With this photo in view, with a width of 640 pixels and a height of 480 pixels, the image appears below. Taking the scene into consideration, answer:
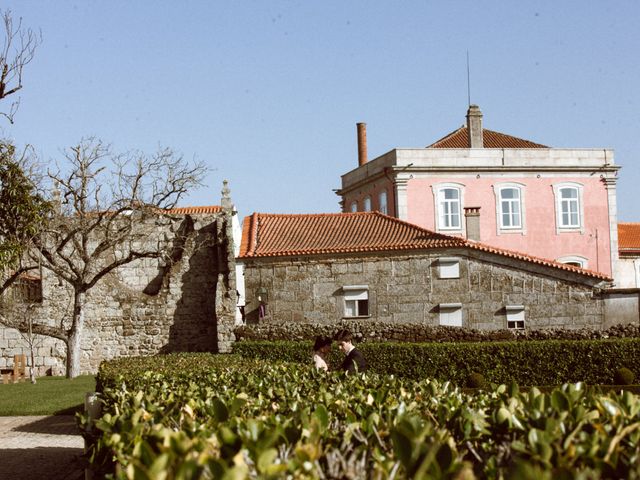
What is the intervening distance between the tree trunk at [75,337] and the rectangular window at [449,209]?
18.2m

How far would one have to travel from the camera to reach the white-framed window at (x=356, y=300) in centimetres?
2736

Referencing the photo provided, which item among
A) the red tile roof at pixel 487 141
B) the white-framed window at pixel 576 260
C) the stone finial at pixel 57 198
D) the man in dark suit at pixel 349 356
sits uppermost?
the red tile roof at pixel 487 141

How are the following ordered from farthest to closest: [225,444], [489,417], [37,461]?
[37,461] < [489,417] < [225,444]

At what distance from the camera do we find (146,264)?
3014 centimetres

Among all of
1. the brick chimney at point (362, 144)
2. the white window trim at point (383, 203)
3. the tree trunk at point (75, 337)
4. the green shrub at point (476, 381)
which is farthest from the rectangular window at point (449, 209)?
the green shrub at point (476, 381)

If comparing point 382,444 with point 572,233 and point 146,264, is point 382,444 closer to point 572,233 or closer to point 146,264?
point 146,264

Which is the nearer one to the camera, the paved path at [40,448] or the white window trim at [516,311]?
the paved path at [40,448]

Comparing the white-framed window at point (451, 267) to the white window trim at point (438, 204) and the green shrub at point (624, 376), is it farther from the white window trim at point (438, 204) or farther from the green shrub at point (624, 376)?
the white window trim at point (438, 204)

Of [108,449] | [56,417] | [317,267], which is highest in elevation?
[317,267]

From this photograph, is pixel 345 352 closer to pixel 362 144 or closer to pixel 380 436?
pixel 380 436

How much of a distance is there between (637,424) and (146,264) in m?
27.1

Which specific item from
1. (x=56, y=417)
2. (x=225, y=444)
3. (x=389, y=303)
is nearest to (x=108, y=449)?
(x=225, y=444)

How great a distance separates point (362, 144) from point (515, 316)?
21686mm

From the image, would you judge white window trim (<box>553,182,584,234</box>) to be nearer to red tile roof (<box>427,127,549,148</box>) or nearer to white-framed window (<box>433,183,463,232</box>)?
red tile roof (<box>427,127,549,148</box>)
